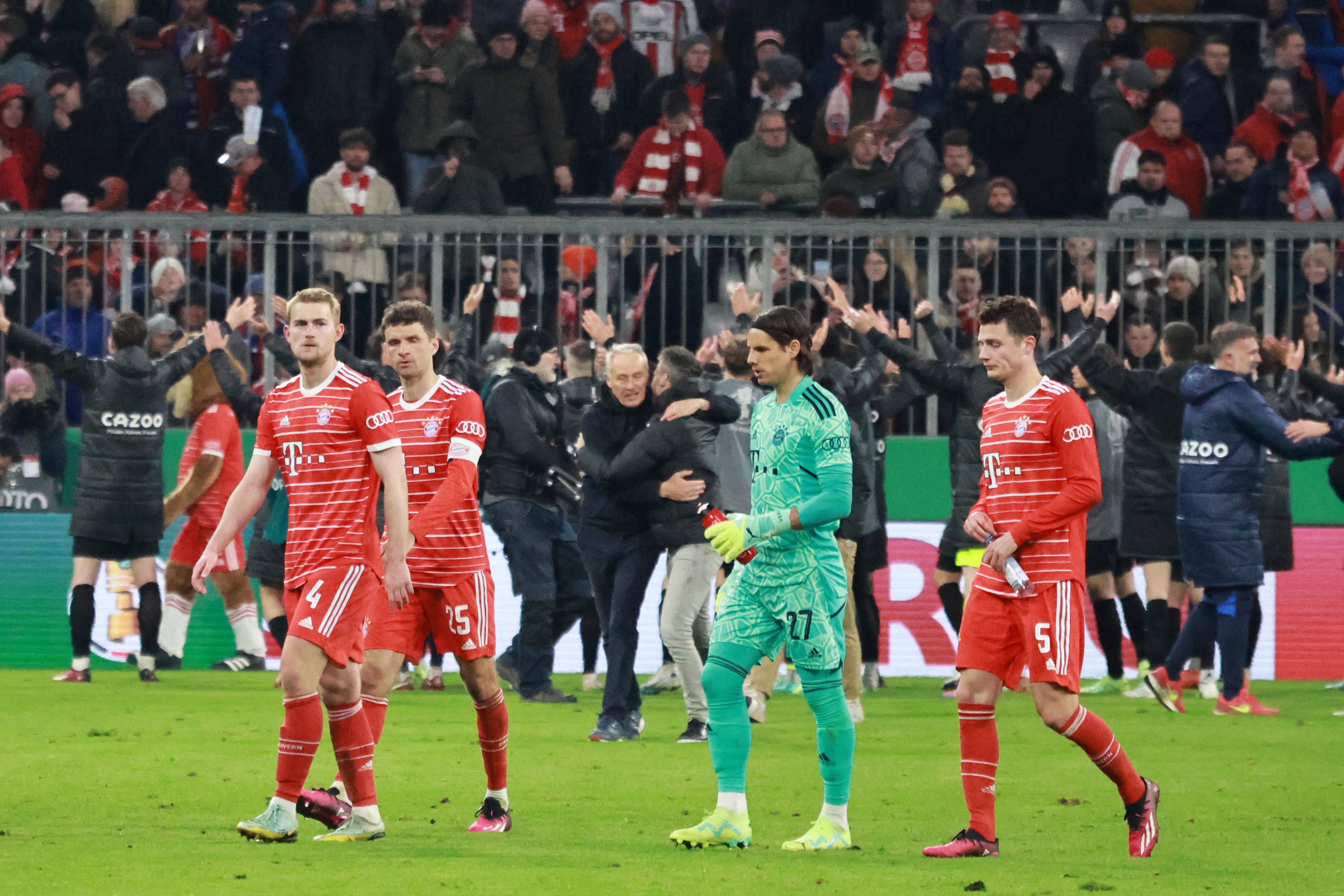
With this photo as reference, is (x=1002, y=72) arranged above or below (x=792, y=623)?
above

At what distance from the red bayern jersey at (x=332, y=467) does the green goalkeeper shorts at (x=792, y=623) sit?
1.36 m

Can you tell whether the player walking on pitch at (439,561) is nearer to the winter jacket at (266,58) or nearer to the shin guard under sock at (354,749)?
the shin guard under sock at (354,749)

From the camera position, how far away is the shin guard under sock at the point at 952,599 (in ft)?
44.2

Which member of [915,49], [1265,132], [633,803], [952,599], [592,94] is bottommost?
[633,803]

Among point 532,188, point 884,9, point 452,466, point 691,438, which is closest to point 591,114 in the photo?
point 532,188

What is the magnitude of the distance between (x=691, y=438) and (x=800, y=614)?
3283 mm

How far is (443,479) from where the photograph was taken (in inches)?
300

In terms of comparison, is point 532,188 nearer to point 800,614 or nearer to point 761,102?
point 761,102

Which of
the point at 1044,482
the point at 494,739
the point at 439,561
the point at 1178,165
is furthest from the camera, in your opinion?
the point at 1178,165

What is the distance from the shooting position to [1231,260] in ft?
48.6

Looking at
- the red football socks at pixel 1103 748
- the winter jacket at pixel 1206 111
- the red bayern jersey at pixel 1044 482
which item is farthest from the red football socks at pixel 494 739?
the winter jacket at pixel 1206 111

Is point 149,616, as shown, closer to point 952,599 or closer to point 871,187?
point 952,599

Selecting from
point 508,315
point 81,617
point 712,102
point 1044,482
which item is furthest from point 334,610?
point 712,102

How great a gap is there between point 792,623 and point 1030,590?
866 millimetres
